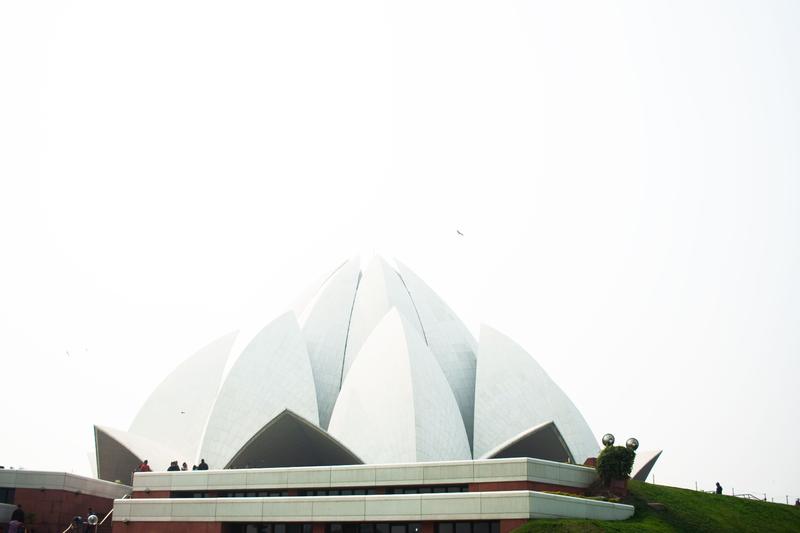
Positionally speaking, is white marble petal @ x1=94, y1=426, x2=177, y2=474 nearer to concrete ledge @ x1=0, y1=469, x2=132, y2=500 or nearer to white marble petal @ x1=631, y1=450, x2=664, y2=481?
concrete ledge @ x1=0, y1=469, x2=132, y2=500

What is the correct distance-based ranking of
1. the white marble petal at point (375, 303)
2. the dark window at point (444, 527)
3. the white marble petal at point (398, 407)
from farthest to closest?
1. the white marble petal at point (375, 303)
2. the white marble petal at point (398, 407)
3. the dark window at point (444, 527)

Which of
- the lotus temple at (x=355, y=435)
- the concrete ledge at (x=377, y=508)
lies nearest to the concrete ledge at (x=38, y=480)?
the lotus temple at (x=355, y=435)

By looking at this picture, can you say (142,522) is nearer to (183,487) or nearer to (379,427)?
(183,487)

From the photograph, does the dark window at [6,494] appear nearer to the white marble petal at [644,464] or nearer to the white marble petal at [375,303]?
the white marble petal at [375,303]

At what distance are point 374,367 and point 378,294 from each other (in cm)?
776

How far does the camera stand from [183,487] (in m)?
25.5

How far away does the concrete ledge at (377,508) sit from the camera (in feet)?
66.2

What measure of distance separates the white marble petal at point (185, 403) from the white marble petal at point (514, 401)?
432 inches

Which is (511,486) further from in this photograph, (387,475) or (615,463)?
(387,475)

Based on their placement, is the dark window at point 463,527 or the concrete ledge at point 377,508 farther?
the dark window at point 463,527

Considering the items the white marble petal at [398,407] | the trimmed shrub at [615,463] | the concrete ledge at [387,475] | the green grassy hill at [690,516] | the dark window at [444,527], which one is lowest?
the dark window at [444,527]

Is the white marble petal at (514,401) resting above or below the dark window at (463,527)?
above

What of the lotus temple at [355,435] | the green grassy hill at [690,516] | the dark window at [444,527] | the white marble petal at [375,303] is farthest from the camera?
the white marble petal at [375,303]

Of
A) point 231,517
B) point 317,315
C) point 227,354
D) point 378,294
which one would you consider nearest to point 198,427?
point 227,354
